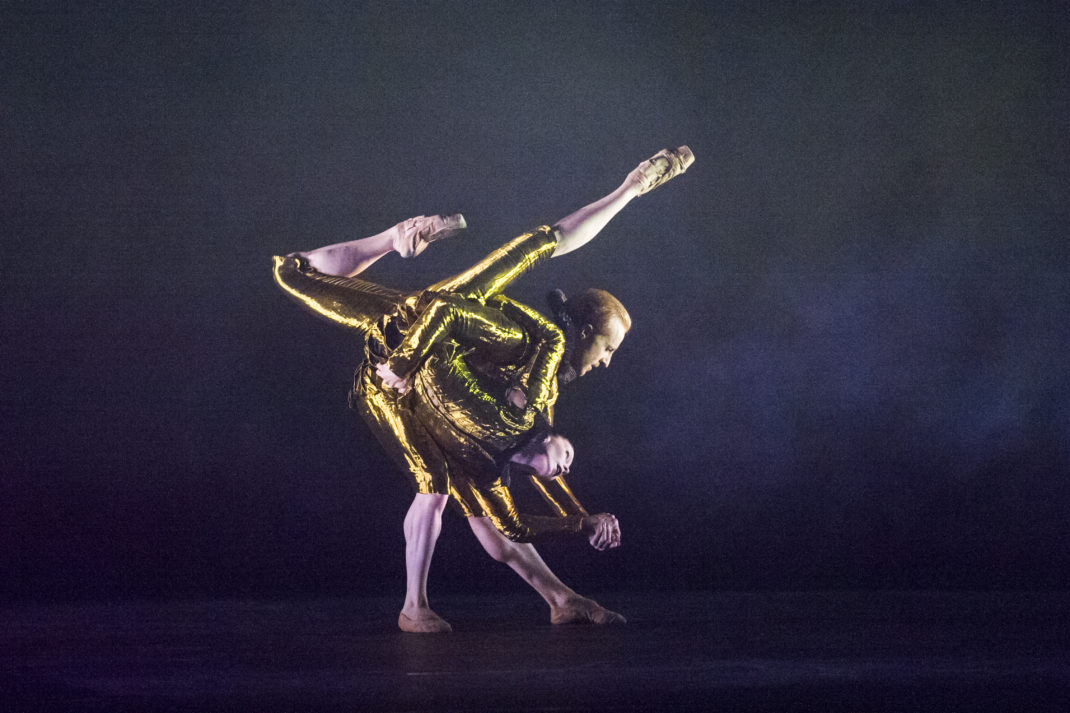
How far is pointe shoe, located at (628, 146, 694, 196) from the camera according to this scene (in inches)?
168

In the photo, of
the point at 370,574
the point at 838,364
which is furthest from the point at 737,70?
the point at 370,574

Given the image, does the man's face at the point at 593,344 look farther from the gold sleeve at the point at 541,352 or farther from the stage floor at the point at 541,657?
the stage floor at the point at 541,657

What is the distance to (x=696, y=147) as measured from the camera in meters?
4.97

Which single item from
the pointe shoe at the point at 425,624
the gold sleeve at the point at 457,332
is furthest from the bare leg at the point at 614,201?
the pointe shoe at the point at 425,624

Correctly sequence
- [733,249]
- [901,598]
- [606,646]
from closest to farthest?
[606,646]
[901,598]
[733,249]

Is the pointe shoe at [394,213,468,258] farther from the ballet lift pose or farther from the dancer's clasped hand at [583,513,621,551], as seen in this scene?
the dancer's clasped hand at [583,513,621,551]

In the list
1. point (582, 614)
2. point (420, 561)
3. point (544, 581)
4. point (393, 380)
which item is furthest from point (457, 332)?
point (582, 614)

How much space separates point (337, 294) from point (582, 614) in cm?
136

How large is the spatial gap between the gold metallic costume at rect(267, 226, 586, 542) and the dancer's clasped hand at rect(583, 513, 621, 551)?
0.14 ft

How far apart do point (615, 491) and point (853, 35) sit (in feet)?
7.24

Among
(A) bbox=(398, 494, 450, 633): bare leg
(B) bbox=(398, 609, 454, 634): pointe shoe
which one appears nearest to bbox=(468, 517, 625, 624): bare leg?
(A) bbox=(398, 494, 450, 633): bare leg

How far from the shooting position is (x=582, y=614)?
382 centimetres

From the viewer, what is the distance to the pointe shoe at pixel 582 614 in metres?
3.81

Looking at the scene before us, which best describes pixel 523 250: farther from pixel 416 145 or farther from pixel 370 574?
pixel 370 574
